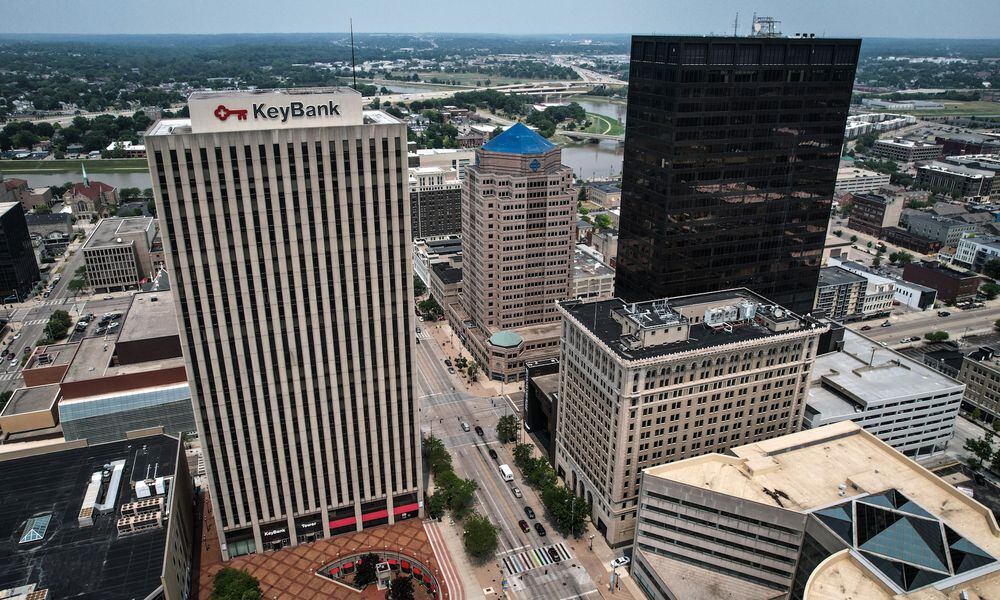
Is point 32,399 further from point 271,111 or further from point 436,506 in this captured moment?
point 271,111

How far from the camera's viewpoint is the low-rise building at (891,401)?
149875mm

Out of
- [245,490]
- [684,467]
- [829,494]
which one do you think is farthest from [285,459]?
[829,494]

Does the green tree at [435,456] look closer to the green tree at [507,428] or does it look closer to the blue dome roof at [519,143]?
the green tree at [507,428]

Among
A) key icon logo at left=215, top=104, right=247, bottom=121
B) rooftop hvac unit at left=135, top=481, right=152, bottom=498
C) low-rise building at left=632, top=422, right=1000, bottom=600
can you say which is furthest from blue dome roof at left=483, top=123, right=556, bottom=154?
rooftop hvac unit at left=135, top=481, right=152, bottom=498

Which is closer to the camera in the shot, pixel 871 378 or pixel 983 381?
pixel 871 378

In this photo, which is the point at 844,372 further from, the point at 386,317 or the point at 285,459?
the point at 285,459

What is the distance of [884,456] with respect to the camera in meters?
121

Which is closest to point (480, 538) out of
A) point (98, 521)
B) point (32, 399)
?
point (98, 521)

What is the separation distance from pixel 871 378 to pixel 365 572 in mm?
127176

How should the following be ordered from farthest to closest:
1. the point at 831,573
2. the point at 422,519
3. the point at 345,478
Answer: the point at 422,519
the point at 345,478
the point at 831,573

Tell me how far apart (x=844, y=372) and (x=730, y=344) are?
57.7 meters

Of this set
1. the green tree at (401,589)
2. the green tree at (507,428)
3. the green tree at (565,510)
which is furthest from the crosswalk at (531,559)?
the green tree at (507,428)

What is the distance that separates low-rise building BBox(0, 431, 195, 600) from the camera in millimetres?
100188

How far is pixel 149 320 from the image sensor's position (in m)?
183
